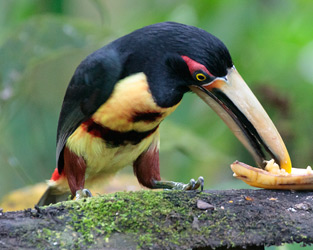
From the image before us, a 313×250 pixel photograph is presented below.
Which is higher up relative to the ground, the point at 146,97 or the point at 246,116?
the point at 146,97

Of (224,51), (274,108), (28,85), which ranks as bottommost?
(274,108)

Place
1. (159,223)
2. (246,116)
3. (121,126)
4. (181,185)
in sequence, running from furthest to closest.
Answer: (181,185) < (121,126) < (246,116) < (159,223)

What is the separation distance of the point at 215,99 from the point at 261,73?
10.1 ft

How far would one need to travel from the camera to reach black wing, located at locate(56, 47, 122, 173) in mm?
2828

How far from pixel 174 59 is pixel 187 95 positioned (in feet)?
7.99

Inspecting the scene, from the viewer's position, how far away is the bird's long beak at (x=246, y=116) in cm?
258

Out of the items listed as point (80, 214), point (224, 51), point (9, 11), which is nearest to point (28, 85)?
point (9, 11)

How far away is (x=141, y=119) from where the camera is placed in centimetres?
280

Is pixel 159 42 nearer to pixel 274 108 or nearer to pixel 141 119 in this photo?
pixel 141 119

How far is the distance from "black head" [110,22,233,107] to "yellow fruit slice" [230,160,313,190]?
1.54 ft

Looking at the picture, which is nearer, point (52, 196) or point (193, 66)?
point (193, 66)

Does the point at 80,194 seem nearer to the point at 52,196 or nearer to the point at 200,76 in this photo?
the point at 52,196

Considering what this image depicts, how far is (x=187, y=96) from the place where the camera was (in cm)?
507

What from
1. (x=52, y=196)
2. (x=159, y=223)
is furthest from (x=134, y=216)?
(x=52, y=196)
